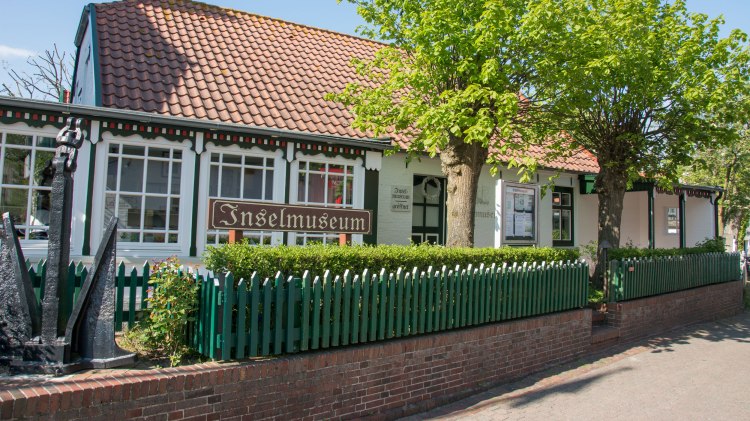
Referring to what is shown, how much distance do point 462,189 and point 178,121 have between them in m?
4.69

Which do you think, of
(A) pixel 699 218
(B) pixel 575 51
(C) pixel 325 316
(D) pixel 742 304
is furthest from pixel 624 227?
(C) pixel 325 316

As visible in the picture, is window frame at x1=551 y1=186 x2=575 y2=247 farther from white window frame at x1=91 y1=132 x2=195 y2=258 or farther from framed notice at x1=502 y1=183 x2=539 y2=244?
white window frame at x1=91 y1=132 x2=195 y2=258

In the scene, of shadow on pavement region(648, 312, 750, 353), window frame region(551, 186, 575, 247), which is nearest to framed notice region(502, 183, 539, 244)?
window frame region(551, 186, 575, 247)

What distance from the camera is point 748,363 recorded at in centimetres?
877

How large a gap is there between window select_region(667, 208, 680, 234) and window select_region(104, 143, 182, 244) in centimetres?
1801

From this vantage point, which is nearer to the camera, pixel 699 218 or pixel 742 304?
pixel 742 304

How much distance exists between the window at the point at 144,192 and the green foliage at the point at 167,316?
13.5 feet

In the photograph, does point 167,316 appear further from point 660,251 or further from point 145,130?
point 660,251

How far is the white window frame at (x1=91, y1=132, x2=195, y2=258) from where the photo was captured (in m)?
8.35

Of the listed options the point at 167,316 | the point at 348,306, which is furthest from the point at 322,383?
the point at 167,316

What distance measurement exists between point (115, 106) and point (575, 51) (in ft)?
24.7

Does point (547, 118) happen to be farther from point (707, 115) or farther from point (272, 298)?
point (272, 298)

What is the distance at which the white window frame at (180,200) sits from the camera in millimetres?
8352

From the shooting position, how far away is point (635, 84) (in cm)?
1024
